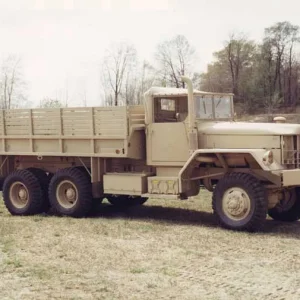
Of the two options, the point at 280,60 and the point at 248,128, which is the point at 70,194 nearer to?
the point at 248,128

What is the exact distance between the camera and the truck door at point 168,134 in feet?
34.3

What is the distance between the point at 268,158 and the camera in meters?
9.39

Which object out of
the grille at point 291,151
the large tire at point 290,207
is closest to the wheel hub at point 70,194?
the large tire at point 290,207

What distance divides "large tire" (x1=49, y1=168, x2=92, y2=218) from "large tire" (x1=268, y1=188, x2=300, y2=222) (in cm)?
341

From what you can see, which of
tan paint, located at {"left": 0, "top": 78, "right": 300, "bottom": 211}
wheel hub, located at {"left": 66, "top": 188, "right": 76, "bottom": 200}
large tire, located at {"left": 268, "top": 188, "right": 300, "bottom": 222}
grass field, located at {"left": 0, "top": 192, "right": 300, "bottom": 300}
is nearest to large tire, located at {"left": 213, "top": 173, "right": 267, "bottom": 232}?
grass field, located at {"left": 0, "top": 192, "right": 300, "bottom": 300}

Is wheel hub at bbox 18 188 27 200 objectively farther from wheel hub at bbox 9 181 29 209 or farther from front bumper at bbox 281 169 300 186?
front bumper at bbox 281 169 300 186

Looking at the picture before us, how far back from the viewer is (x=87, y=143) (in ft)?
37.0

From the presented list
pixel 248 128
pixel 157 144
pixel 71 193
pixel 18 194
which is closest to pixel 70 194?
pixel 71 193

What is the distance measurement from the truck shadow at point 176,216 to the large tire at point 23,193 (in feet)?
3.92

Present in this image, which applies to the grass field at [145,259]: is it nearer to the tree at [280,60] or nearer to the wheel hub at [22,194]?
the wheel hub at [22,194]

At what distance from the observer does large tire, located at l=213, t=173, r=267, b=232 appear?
30.6ft

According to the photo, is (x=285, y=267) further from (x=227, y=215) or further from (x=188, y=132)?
(x=188, y=132)

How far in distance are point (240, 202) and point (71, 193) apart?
354cm

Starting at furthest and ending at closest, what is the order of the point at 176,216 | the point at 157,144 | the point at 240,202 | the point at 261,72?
the point at 261,72 → the point at 176,216 → the point at 157,144 → the point at 240,202
